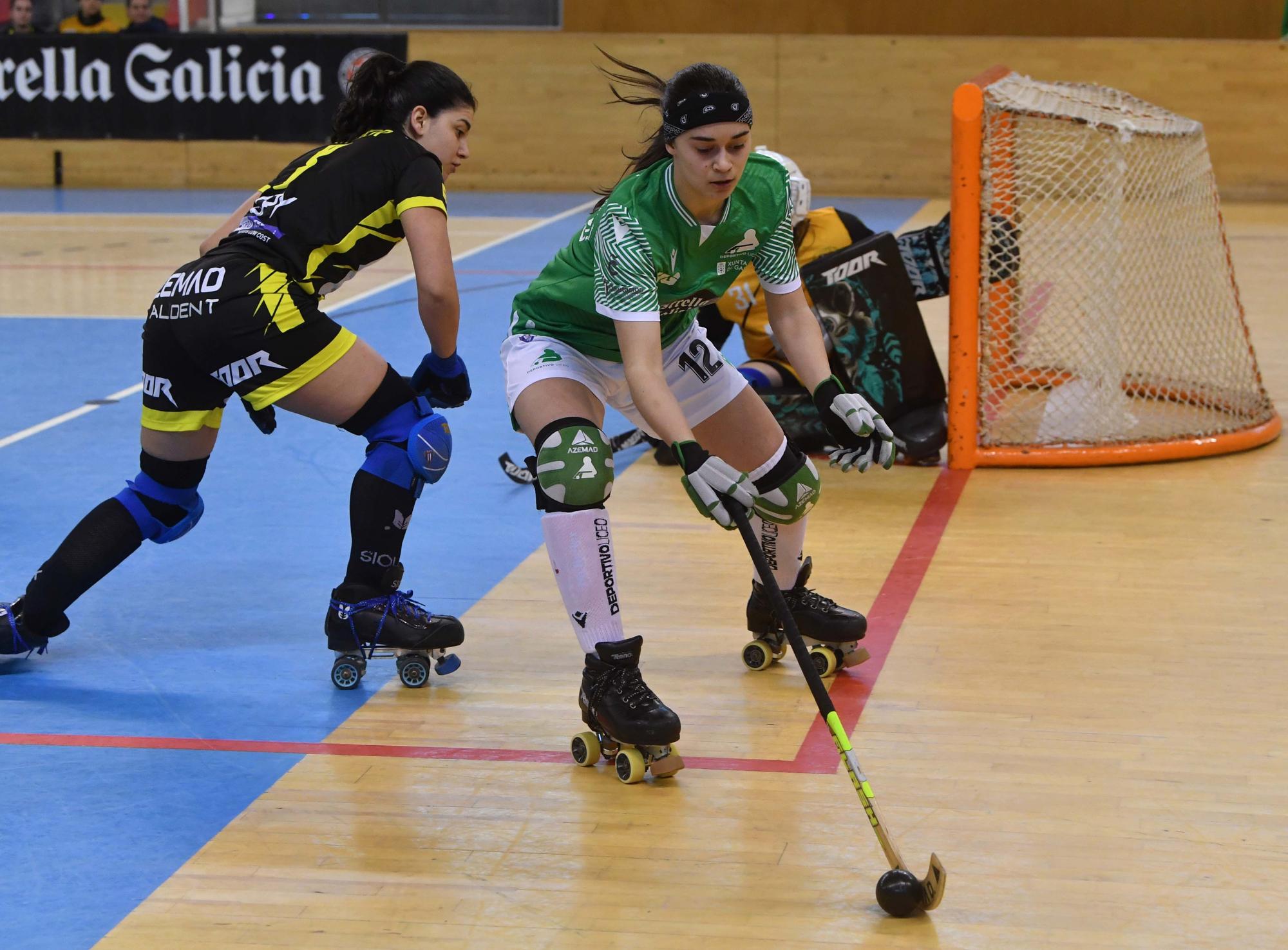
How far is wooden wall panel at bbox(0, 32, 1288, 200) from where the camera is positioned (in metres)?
→ 17.3

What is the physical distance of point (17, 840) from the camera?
338 cm

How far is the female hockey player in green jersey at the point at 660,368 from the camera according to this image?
3584mm

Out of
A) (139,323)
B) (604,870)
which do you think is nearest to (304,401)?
(604,870)

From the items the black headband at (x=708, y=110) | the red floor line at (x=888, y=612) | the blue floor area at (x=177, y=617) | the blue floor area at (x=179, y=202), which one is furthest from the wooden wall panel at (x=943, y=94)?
the black headband at (x=708, y=110)

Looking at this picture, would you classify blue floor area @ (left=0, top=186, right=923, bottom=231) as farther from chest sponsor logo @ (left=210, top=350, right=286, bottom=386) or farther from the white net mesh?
chest sponsor logo @ (left=210, top=350, right=286, bottom=386)

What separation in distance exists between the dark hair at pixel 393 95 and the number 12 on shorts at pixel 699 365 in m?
0.90

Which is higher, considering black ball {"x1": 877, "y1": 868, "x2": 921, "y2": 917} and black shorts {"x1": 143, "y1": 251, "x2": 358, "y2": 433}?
black shorts {"x1": 143, "y1": 251, "x2": 358, "y2": 433}

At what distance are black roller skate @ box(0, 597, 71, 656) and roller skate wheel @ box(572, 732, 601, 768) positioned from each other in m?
1.56

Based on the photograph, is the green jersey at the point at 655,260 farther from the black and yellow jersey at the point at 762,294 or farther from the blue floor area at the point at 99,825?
the black and yellow jersey at the point at 762,294

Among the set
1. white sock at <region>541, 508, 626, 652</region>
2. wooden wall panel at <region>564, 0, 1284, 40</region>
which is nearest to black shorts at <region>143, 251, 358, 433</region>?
white sock at <region>541, 508, 626, 652</region>

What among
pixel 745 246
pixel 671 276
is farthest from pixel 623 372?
pixel 745 246

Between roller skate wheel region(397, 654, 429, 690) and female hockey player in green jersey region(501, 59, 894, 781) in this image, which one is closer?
female hockey player in green jersey region(501, 59, 894, 781)

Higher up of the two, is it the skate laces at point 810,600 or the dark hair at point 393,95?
the dark hair at point 393,95

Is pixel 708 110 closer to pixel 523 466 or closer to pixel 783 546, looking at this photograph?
pixel 783 546
